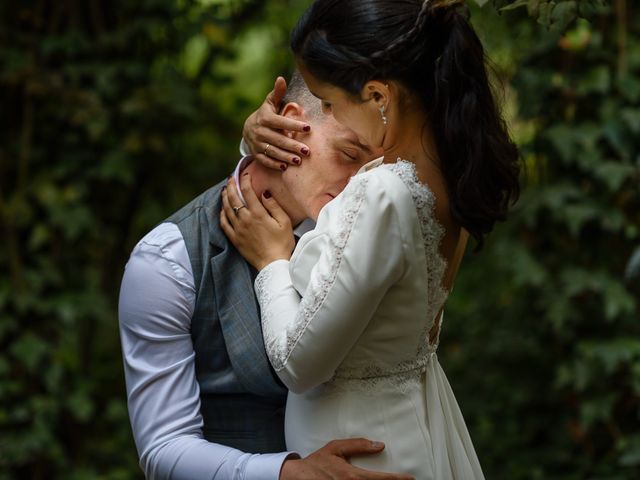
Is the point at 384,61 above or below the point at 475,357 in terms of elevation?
above

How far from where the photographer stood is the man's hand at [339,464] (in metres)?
1.72

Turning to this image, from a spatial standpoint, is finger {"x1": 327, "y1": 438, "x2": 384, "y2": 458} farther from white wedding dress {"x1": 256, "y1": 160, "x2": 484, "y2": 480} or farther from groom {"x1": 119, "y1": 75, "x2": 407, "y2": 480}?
groom {"x1": 119, "y1": 75, "x2": 407, "y2": 480}

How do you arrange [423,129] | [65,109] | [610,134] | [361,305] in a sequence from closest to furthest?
[361,305]
[423,129]
[610,134]
[65,109]

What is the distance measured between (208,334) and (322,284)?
1.51ft

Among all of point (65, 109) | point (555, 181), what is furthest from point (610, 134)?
point (65, 109)

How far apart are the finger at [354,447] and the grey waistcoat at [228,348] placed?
26 centimetres

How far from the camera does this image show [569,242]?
3.67m

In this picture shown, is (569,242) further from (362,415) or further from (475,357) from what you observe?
(362,415)

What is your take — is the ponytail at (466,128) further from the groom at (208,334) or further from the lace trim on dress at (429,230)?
the groom at (208,334)

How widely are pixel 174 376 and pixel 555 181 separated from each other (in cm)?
216

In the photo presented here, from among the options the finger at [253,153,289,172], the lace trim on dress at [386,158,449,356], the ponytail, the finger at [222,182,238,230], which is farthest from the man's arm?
the ponytail

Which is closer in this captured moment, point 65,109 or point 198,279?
point 198,279

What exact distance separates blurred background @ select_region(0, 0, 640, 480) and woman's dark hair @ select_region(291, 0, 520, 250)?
5.88ft

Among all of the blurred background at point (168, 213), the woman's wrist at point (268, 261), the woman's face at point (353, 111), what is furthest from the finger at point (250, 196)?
the blurred background at point (168, 213)
